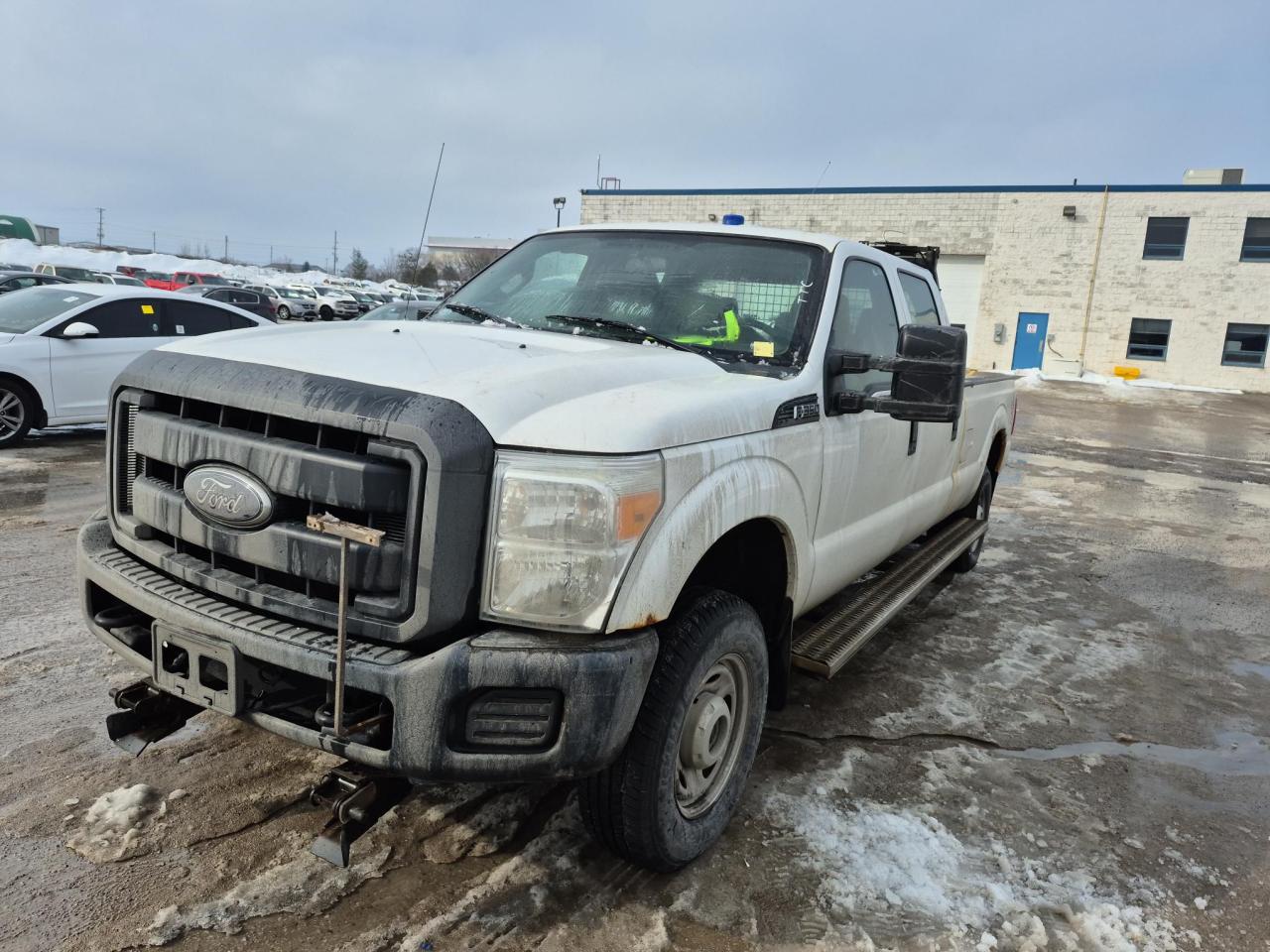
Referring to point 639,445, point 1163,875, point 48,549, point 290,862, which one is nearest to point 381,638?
point 639,445

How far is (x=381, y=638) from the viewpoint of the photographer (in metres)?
2.26

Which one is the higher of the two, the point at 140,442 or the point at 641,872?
the point at 140,442

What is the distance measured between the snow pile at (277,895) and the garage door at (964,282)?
3301 centimetres

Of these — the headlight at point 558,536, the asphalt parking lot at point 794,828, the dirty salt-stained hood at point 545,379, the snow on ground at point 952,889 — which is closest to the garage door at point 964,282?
the asphalt parking lot at point 794,828

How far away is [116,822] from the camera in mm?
2936

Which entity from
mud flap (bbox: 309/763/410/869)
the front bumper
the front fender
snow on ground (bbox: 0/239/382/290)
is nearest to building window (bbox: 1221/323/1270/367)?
the front fender

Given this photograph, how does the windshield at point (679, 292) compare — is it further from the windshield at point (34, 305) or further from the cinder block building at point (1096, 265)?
the cinder block building at point (1096, 265)

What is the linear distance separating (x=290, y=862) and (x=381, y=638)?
3.43ft

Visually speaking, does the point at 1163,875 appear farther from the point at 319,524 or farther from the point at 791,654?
the point at 319,524

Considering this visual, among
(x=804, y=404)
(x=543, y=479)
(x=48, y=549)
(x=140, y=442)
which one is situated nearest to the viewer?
(x=543, y=479)

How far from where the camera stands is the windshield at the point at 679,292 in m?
3.50

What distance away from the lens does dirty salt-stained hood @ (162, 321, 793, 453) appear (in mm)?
2283

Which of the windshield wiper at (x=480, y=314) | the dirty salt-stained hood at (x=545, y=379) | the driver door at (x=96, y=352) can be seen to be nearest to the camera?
the dirty salt-stained hood at (x=545, y=379)

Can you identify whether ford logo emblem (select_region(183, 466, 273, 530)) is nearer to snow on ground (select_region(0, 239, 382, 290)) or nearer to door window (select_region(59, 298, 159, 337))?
door window (select_region(59, 298, 159, 337))
